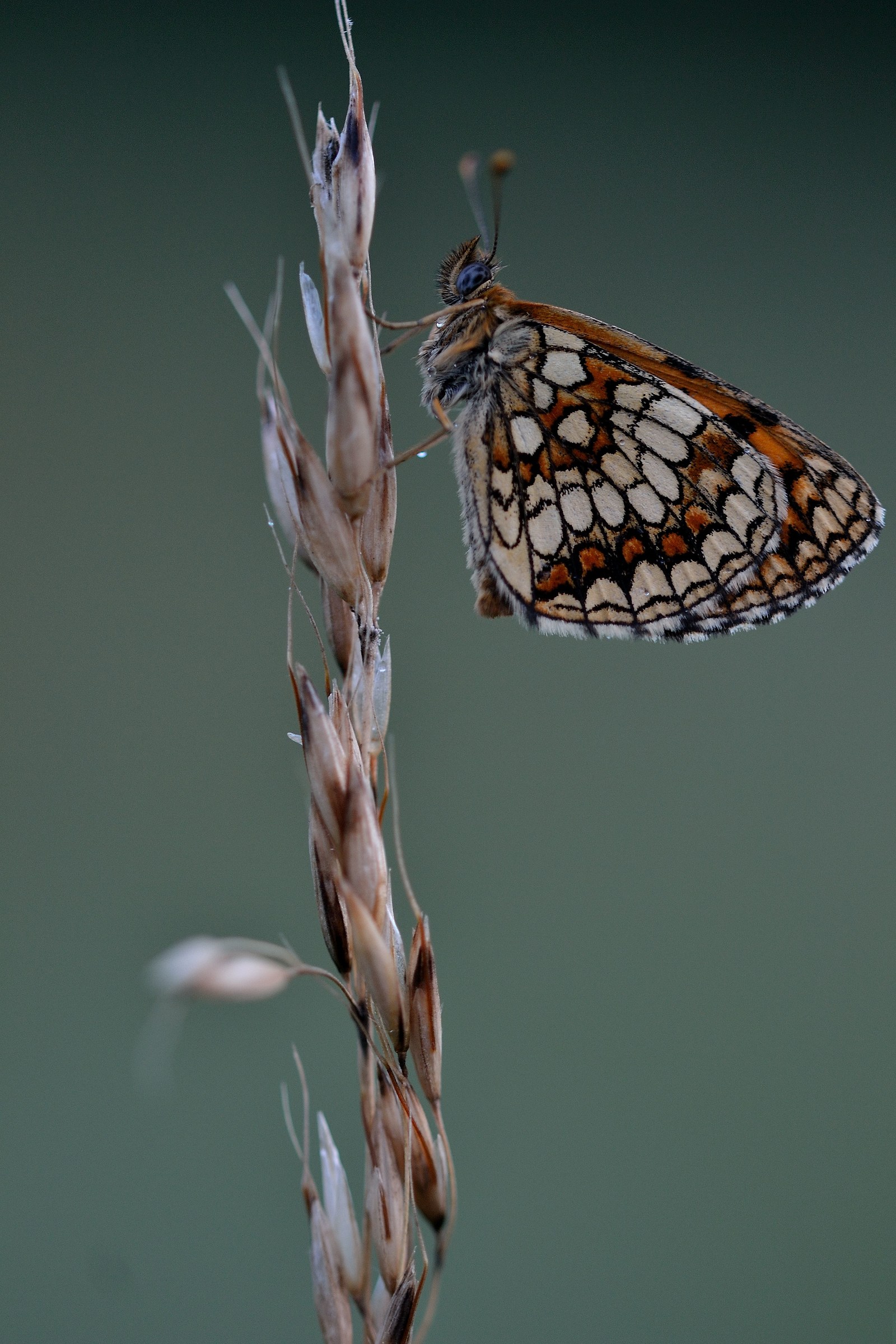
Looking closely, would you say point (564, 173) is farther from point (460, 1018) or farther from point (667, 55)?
point (460, 1018)

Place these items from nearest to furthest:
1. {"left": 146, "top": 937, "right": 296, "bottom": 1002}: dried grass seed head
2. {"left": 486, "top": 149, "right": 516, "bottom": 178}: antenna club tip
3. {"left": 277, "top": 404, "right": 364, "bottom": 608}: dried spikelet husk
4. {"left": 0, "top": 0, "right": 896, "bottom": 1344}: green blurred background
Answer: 1. {"left": 146, "top": 937, "right": 296, "bottom": 1002}: dried grass seed head
2. {"left": 277, "top": 404, "right": 364, "bottom": 608}: dried spikelet husk
3. {"left": 486, "top": 149, "right": 516, "bottom": 178}: antenna club tip
4. {"left": 0, "top": 0, "right": 896, "bottom": 1344}: green blurred background

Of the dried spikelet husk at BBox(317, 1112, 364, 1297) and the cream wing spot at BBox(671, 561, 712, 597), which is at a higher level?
the cream wing spot at BBox(671, 561, 712, 597)

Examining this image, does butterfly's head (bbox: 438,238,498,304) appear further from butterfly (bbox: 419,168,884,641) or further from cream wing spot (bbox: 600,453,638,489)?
cream wing spot (bbox: 600,453,638,489)

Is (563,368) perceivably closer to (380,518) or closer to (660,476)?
(660,476)

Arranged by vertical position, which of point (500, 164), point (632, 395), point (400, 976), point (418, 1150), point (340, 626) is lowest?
point (418, 1150)

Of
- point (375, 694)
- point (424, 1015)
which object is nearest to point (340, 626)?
point (375, 694)

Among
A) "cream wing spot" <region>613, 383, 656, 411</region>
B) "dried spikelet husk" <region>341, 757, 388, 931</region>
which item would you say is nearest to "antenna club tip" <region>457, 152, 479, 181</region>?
"cream wing spot" <region>613, 383, 656, 411</region>
